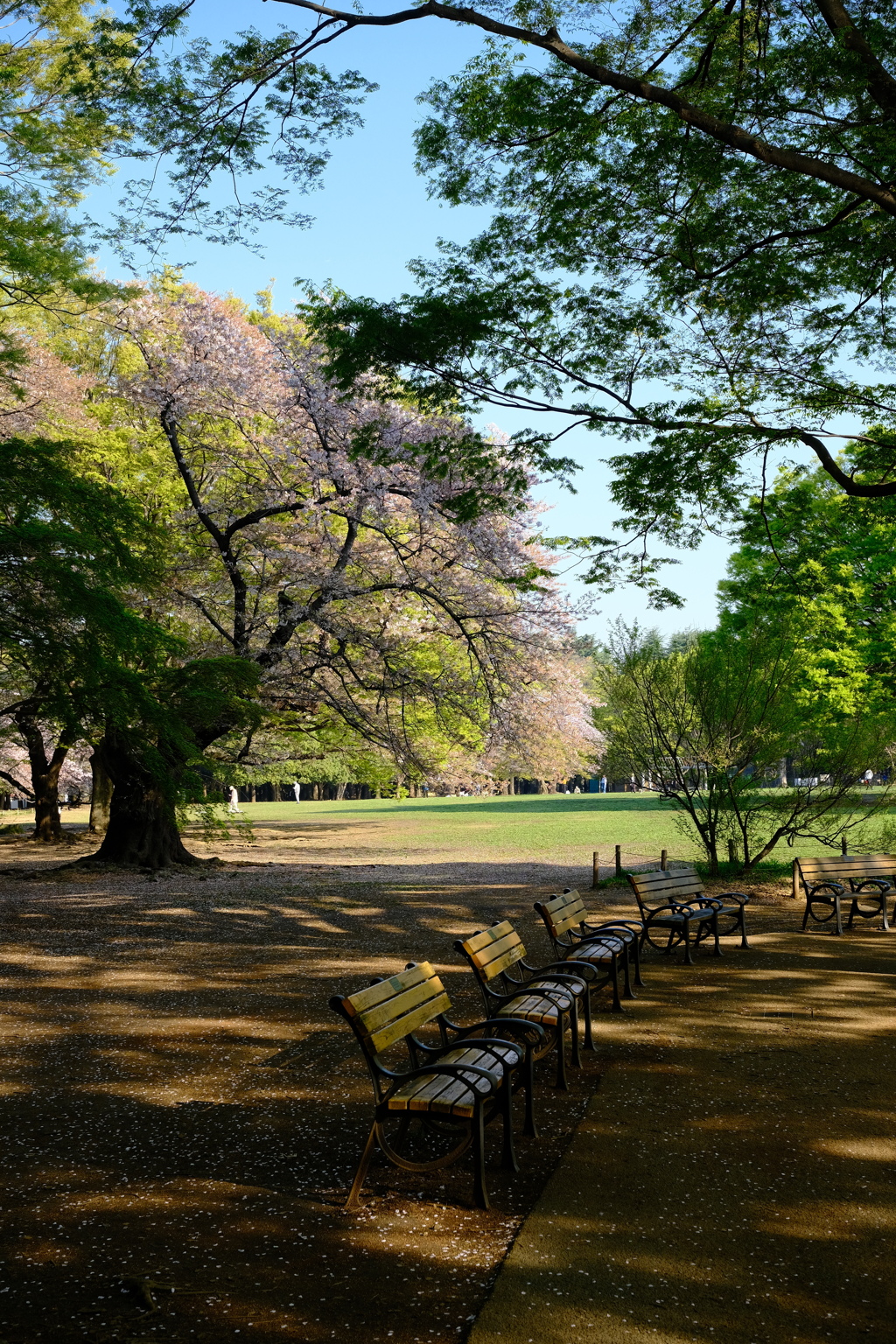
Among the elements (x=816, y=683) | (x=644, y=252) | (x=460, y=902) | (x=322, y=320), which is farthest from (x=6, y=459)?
(x=816, y=683)

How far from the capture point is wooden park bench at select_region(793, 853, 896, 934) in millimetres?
12211

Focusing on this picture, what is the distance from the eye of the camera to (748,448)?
10953 mm

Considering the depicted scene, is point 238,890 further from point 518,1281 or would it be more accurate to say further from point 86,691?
point 518,1281

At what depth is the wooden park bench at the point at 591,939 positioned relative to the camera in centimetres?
805

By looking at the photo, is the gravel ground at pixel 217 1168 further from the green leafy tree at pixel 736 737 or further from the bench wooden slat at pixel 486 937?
the green leafy tree at pixel 736 737

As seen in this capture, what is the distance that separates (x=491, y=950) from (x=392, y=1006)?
6.08 ft

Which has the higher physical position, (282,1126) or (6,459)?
(6,459)

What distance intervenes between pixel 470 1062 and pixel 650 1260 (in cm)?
132

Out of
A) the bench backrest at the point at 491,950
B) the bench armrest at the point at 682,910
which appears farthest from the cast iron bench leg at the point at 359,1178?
the bench armrest at the point at 682,910

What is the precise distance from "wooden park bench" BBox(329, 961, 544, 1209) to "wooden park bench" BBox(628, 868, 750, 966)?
4.94 metres

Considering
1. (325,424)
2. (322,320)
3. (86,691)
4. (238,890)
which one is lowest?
(238,890)

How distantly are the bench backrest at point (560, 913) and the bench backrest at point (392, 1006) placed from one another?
232cm

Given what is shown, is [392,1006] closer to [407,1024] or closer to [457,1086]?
[407,1024]

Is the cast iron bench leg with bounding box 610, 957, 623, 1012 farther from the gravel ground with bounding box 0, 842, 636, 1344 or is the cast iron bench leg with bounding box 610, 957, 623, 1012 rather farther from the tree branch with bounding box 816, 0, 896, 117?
the tree branch with bounding box 816, 0, 896, 117
